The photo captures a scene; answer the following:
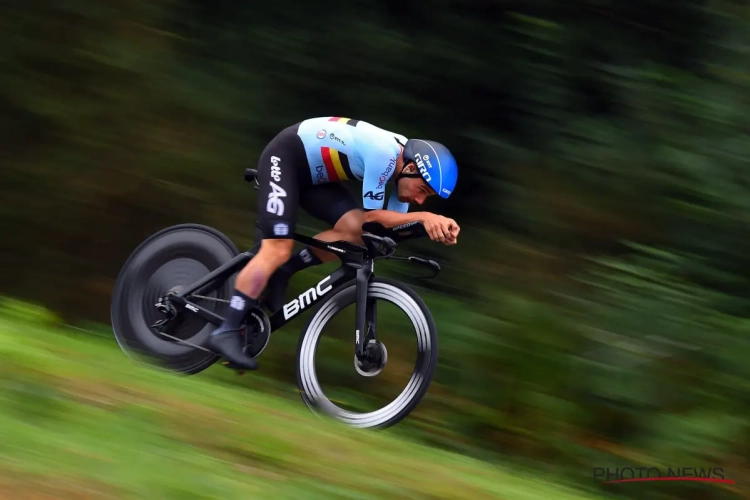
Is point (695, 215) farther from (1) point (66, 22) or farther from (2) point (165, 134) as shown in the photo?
(1) point (66, 22)

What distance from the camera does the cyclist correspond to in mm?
5859

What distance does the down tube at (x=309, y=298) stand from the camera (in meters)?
6.29

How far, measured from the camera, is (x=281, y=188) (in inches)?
243

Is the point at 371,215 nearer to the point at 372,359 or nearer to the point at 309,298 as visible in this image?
the point at 309,298

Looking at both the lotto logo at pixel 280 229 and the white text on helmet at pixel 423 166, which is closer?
the white text on helmet at pixel 423 166

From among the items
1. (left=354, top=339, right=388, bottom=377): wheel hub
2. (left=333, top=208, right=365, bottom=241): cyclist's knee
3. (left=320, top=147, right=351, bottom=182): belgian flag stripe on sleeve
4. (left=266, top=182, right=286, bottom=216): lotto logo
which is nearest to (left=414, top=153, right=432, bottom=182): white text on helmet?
(left=320, top=147, right=351, bottom=182): belgian flag stripe on sleeve

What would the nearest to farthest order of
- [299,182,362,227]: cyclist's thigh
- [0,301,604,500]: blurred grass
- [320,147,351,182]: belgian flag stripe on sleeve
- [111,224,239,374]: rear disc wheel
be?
[0,301,604,500]: blurred grass
[320,147,351,182]: belgian flag stripe on sleeve
[299,182,362,227]: cyclist's thigh
[111,224,239,374]: rear disc wheel

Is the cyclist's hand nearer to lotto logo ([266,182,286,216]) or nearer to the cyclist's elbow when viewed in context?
the cyclist's elbow

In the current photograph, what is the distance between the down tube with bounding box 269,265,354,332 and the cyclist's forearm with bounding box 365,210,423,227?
446 mm

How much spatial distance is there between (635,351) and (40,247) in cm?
613

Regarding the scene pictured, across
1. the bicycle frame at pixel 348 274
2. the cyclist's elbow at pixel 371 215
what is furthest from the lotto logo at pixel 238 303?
the cyclist's elbow at pixel 371 215

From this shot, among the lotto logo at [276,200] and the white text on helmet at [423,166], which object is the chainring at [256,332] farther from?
the white text on helmet at [423,166]

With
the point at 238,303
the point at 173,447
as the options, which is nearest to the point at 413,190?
the point at 238,303

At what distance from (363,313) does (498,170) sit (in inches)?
136
